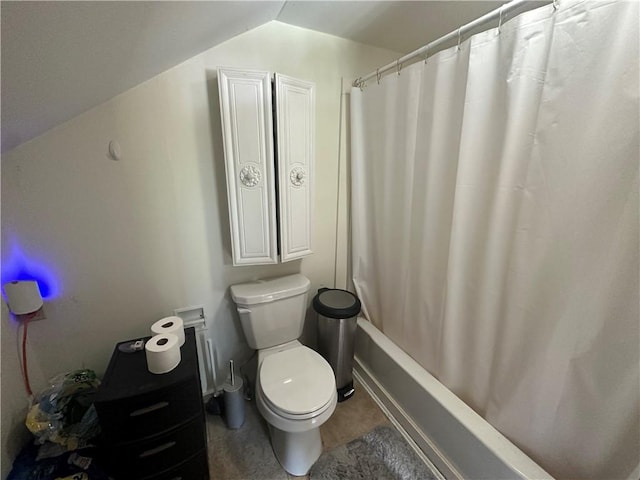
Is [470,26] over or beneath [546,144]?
over

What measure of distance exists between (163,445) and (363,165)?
65.6 inches

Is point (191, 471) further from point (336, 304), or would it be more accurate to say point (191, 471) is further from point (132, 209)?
point (132, 209)

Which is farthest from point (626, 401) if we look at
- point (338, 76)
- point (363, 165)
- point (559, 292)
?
point (338, 76)

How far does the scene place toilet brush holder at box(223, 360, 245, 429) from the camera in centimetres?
137

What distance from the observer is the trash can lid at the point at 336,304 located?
1.46 m

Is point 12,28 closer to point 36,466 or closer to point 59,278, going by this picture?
point 59,278

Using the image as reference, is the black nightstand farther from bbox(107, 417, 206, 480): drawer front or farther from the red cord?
the red cord

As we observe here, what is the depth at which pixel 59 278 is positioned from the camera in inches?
43.6

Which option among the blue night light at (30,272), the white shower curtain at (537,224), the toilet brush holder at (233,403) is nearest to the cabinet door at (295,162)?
the white shower curtain at (537,224)

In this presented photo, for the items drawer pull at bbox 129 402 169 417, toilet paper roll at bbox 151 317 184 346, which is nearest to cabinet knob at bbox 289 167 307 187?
toilet paper roll at bbox 151 317 184 346

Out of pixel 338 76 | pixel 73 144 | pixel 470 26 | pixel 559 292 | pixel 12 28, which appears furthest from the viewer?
pixel 338 76

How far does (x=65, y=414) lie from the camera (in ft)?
3.43

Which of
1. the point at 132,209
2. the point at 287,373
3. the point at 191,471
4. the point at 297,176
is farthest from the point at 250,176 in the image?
the point at 191,471

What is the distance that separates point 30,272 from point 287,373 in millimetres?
1181
